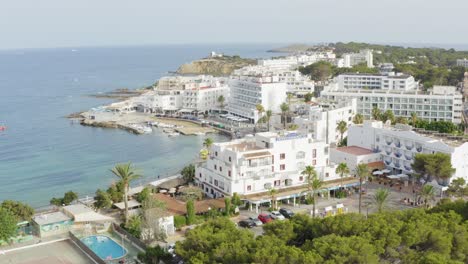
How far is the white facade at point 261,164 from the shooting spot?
36.9 metres

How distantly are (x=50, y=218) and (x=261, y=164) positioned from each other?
1470cm

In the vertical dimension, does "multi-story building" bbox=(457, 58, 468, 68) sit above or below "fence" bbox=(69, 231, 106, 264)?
above

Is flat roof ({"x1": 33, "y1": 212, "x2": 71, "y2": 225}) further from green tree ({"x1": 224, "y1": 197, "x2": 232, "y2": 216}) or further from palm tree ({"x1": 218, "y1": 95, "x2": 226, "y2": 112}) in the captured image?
palm tree ({"x1": 218, "y1": 95, "x2": 226, "y2": 112})

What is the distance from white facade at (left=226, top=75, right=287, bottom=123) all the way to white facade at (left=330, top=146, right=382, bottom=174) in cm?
2606

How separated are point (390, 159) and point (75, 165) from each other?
31.1 meters

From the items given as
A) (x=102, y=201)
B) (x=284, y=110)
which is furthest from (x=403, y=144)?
(x=284, y=110)

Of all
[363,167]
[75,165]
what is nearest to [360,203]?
[363,167]

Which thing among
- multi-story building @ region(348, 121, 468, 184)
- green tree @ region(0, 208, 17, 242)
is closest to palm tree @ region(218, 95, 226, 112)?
multi-story building @ region(348, 121, 468, 184)

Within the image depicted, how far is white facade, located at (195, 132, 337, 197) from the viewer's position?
3691cm

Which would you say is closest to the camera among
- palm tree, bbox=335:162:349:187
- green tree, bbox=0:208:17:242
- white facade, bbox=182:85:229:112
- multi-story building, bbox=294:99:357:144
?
green tree, bbox=0:208:17:242

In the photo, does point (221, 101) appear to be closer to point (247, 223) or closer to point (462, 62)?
point (247, 223)

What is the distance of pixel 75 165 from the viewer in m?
53.8

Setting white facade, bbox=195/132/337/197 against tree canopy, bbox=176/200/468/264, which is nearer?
tree canopy, bbox=176/200/468/264

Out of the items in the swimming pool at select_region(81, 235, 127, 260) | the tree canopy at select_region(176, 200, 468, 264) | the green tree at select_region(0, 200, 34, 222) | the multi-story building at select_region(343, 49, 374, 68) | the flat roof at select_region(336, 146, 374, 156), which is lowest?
the swimming pool at select_region(81, 235, 127, 260)
